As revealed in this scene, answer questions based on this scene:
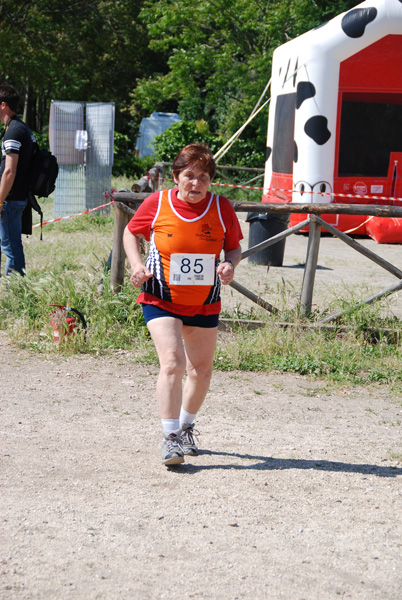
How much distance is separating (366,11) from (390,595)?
1210 cm

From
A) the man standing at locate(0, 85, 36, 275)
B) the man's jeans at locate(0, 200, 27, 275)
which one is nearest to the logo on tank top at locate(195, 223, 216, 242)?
the man standing at locate(0, 85, 36, 275)

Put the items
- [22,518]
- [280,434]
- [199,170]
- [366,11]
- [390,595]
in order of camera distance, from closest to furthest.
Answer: [390,595], [22,518], [199,170], [280,434], [366,11]

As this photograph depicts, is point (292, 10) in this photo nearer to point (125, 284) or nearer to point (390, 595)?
point (125, 284)

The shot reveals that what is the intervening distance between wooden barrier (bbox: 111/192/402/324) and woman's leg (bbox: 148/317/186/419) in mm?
2724

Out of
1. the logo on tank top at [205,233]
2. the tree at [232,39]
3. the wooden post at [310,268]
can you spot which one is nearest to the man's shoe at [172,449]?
the logo on tank top at [205,233]

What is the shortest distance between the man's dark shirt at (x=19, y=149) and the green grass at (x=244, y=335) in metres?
0.84

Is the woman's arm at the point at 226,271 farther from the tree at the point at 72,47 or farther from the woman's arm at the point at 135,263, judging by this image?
the tree at the point at 72,47

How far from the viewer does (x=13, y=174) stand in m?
7.07

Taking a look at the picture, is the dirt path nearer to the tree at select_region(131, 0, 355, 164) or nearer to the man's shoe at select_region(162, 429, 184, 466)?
the man's shoe at select_region(162, 429, 184, 466)

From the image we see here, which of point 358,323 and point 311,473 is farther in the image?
point 358,323

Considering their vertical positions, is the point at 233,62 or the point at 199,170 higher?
the point at 233,62

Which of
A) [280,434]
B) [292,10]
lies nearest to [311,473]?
[280,434]

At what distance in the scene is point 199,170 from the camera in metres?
3.96

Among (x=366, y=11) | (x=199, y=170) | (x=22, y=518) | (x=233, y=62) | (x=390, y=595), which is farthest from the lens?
(x=233, y=62)
